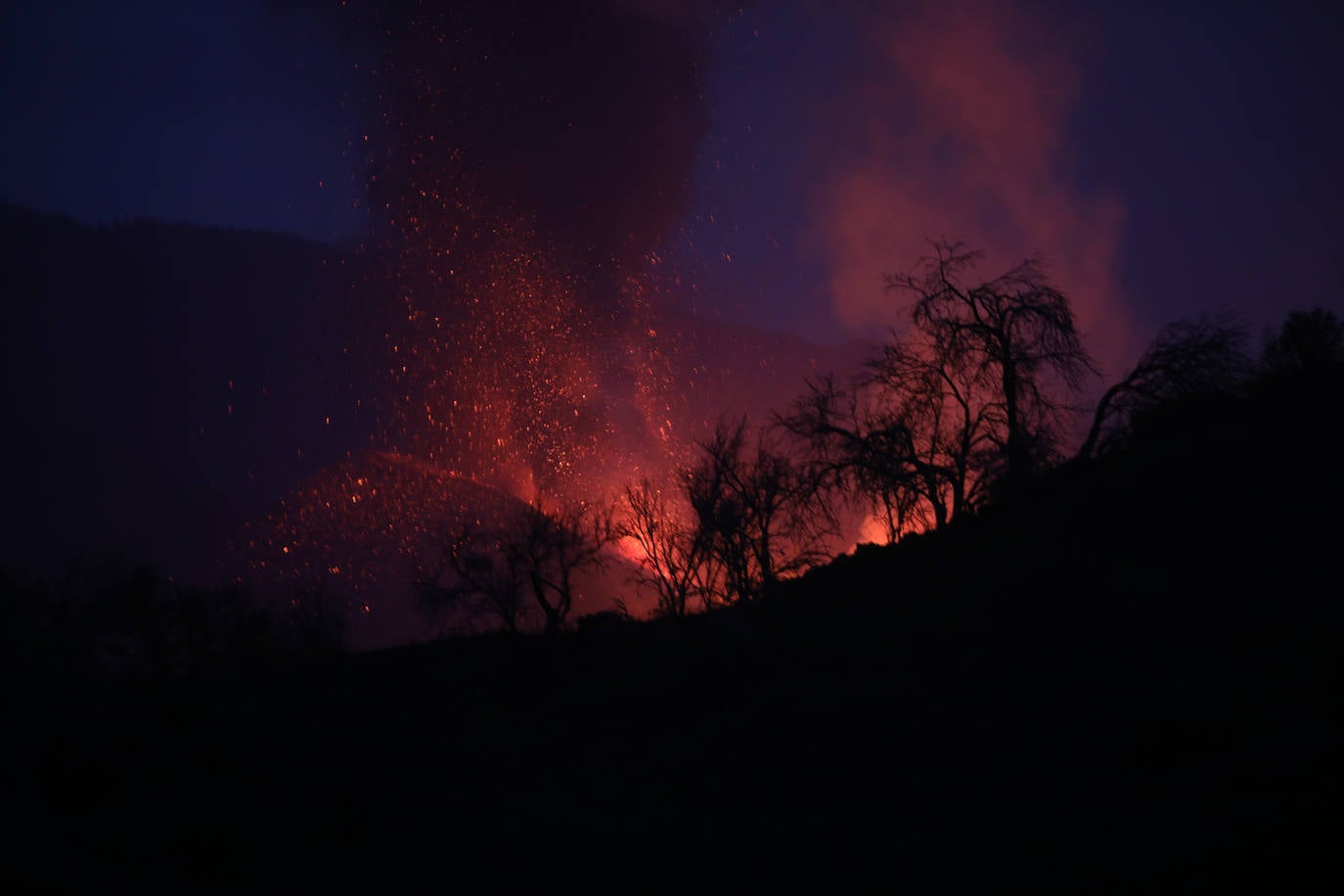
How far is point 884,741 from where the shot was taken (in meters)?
7.79

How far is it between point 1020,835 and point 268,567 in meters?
94.1

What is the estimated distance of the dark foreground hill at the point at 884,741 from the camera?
5777mm

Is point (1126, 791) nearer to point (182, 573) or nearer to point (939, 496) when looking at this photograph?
point (939, 496)

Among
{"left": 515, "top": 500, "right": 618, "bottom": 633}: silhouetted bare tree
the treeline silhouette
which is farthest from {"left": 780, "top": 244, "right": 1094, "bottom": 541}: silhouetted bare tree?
{"left": 515, "top": 500, "right": 618, "bottom": 633}: silhouetted bare tree

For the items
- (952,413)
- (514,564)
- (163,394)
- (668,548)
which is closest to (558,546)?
(514,564)

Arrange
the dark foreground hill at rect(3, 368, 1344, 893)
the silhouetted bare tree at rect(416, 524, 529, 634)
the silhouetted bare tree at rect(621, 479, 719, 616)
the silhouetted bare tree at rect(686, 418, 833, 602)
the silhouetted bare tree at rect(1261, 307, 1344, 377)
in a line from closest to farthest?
the dark foreground hill at rect(3, 368, 1344, 893)
the silhouetted bare tree at rect(1261, 307, 1344, 377)
the silhouetted bare tree at rect(686, 418, 833, 602)
the silhouetted bare tree at rect(416, 524, 529, 634)
the silhouetted bare tree at rect(621, 479, 719, 616)

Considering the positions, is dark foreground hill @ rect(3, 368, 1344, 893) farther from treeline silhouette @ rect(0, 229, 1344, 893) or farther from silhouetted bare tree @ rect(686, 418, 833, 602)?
silhouetted bare tree @ rect(686, 418, 833, 602)

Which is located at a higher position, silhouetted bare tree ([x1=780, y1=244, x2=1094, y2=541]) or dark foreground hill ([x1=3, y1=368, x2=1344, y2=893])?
silhouetted bare tree ([x1=780, y1=244, x2=1094, y2=541])

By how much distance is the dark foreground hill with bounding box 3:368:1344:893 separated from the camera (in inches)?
227

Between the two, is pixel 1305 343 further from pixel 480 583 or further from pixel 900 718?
pixel 480 583

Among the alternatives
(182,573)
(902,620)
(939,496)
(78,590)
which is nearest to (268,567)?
(182,573)

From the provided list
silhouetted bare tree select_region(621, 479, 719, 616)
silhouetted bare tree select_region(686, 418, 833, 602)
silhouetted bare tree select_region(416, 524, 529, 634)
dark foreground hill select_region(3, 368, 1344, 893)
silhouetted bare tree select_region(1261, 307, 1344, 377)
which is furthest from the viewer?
silhouetted bare tree select_region(621, 479, 719, 616)

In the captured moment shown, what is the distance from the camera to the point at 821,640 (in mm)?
11281

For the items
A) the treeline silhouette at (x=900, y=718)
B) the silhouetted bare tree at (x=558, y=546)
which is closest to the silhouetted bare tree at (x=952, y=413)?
the treeline silhouette at (x=900, y=718)
